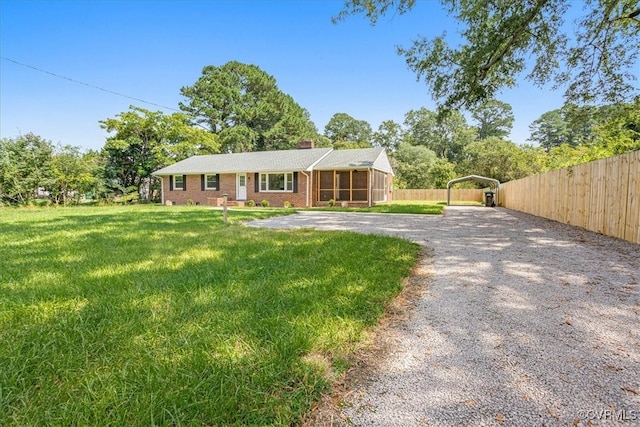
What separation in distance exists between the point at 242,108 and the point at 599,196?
3347 centimetres

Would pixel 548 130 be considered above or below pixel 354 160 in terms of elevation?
above

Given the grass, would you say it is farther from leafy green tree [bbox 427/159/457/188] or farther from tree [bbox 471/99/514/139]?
tree [bbox 471/99/514/139]

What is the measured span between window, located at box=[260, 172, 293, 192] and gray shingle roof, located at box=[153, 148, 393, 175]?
1.84 feet

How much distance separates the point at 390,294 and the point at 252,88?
Result: 3791cm

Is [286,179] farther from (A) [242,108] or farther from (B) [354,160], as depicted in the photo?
(A) [242,108]

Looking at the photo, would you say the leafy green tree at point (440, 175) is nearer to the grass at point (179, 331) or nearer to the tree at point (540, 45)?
the tree at point (540, 45)

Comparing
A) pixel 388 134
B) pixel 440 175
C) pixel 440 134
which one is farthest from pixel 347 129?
pixel 440 175

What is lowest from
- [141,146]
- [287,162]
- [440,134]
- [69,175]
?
[69,175]

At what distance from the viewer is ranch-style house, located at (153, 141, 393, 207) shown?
18.8 metres

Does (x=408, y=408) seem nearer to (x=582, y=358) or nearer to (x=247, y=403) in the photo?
(x=247, y=403)

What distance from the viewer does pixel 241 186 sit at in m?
20.5

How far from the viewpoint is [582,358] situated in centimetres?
198

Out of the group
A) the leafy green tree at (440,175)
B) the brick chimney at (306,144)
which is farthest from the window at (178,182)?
the leafy green tree at (440,175)

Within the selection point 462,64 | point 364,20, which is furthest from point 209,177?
point 462,64
